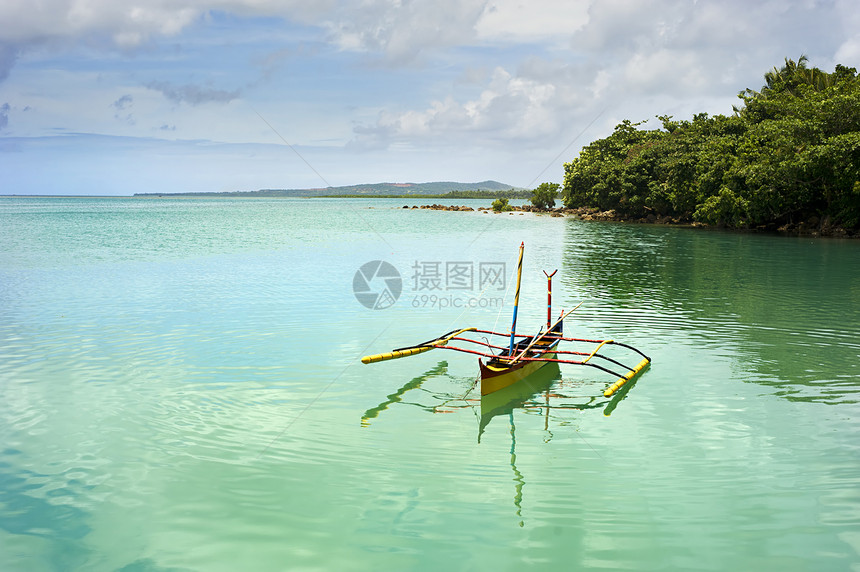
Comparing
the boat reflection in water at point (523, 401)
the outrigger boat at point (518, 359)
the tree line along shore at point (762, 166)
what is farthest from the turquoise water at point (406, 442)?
the tree line along shore at point (762, 166)

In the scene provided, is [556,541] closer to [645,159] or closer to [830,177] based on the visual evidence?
[830,177]

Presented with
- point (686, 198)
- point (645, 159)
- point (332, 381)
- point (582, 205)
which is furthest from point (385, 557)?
point (582, 205)

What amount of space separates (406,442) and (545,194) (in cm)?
7882

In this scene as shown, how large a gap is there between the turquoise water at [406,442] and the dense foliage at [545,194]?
67740 millimetres

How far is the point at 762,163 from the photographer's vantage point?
35.8m

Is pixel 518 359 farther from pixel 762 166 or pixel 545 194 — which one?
pixel 545 194

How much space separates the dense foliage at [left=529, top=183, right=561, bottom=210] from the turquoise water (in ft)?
222

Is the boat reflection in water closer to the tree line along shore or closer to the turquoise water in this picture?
the turquoise water

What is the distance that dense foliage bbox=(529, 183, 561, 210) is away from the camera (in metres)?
83.1

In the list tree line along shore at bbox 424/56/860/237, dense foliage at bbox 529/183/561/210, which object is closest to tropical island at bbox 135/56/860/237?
tree line along shore at bbox 424/56/860/237

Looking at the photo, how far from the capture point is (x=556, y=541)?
18.4ft

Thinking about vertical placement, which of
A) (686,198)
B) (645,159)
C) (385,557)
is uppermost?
(645,159)

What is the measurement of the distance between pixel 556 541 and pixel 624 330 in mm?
8943

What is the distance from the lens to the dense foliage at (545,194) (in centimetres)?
8312
